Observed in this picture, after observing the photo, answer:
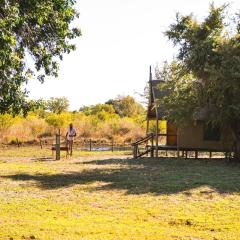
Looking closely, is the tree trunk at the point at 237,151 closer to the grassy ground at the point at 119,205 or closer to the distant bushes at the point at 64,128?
the grassy ground at the point at 119,205

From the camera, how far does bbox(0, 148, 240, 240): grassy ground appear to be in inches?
361

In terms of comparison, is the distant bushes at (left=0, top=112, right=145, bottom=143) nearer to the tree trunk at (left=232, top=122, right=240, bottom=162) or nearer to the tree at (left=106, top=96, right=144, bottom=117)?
the tree trunk at (left=232, top=122, right=240, bottom=162)

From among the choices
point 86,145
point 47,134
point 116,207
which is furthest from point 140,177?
point 47,134

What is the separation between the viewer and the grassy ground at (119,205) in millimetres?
9164

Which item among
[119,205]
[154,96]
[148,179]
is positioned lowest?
[119,205]

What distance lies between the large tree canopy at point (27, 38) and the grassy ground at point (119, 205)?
3.02 meters

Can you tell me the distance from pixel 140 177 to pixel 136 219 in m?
7.66

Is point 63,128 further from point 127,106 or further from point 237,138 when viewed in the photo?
point 127,106

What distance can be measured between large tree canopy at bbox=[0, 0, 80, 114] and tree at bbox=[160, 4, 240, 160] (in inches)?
348

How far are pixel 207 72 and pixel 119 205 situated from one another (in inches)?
570

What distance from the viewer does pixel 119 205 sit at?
39.9 feet

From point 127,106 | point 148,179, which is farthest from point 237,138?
point 127,106

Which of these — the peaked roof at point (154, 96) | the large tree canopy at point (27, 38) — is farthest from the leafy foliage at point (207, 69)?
the large tree canopy at point (27, 38)

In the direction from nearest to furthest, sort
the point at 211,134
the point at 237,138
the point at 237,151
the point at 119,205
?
1. the point at 119,205
2. the point at 237,138
3. the point at 237,151
4. the point at 211,134
